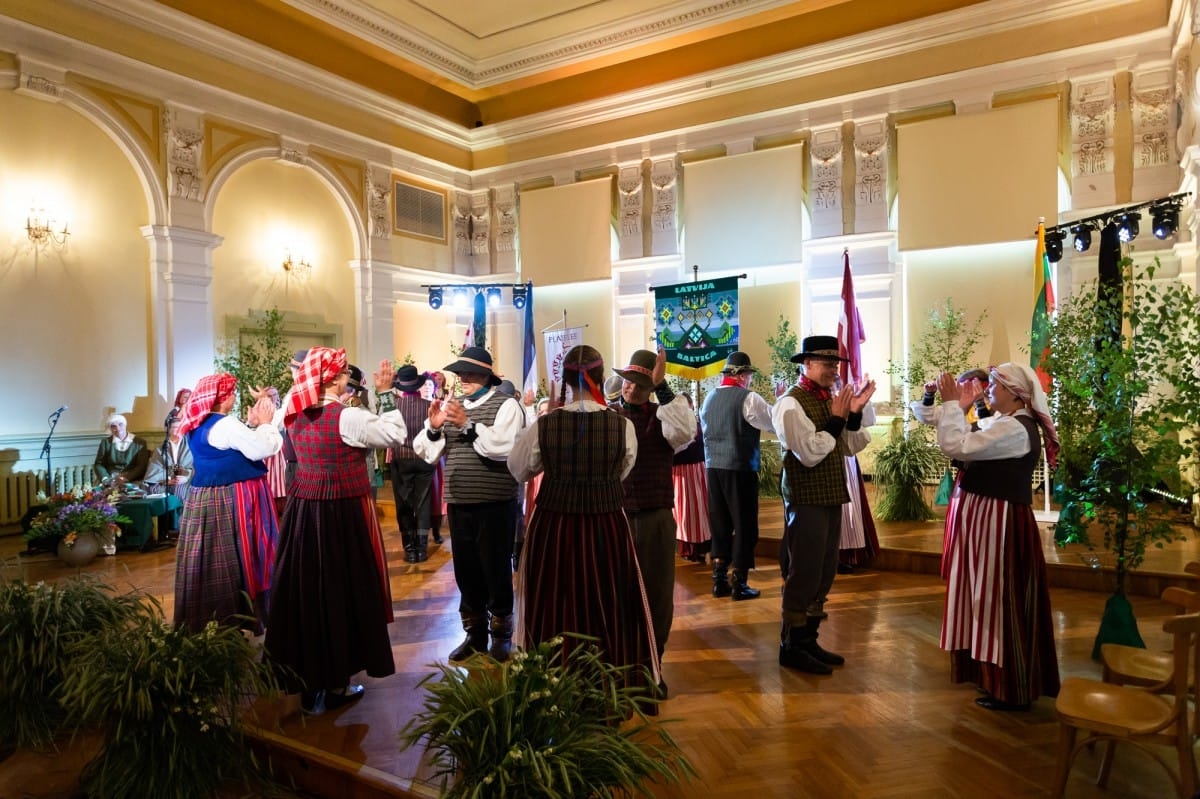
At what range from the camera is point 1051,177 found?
791cm

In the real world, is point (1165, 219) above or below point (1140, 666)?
above

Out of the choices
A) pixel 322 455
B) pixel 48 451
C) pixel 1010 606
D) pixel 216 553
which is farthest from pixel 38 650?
pixel 48 451

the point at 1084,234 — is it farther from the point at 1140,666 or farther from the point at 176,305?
the point at 176,305

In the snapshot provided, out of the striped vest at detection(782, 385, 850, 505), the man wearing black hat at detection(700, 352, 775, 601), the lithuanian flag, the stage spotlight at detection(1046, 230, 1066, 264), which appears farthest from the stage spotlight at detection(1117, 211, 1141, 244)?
the striped vest at detection(782, 385, 850, 505)

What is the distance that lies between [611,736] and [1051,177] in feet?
27.7

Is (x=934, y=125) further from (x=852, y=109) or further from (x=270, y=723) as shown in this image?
(x=270, y=723)

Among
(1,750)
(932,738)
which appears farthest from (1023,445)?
(1,750)

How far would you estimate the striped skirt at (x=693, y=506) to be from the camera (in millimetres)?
5555

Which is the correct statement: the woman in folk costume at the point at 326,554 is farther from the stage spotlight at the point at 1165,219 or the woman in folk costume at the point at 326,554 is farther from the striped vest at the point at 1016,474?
the stage spotlight at the point at 1165,219

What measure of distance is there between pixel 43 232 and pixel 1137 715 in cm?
896

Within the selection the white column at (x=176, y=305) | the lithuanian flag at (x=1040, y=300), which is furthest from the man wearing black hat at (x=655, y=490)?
the white column at (x=176, y=305)

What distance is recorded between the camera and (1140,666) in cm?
251

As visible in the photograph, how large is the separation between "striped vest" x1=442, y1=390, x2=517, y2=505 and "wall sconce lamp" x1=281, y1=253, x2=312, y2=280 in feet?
22.9

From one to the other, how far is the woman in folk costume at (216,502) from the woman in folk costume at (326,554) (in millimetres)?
440
